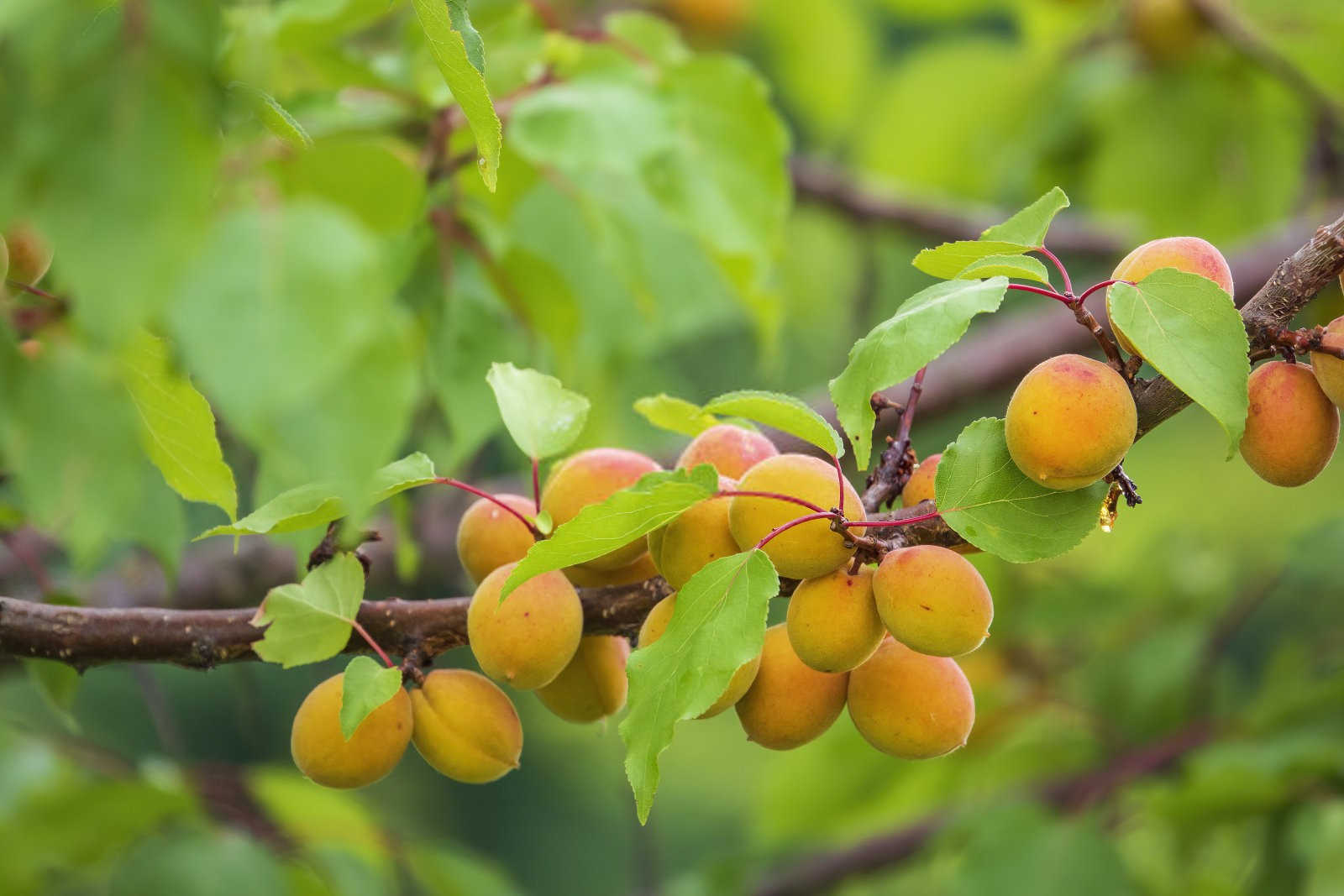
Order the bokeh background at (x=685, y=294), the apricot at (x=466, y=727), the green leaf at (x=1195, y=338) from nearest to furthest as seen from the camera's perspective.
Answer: the bokeh background at (x=685, y=294)
the green leaf at (x=1195, y=338)
the apricot at (x=466, y=727)

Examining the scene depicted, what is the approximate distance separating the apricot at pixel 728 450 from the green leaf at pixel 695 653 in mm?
80

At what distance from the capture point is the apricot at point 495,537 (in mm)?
547

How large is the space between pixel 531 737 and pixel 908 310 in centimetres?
470

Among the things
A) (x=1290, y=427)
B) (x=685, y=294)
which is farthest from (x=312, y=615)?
(x=685, y=294)

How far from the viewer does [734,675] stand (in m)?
0.47

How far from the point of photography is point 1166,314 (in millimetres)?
422

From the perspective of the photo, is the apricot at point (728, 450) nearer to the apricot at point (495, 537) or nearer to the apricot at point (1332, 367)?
the apricot at point (495, 537)

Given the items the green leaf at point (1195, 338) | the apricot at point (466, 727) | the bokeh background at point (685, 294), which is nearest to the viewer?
the bokeh background at point (685, 294)

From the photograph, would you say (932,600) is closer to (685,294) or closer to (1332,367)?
(1332,367)

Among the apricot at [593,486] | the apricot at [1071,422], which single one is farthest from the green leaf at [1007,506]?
the apricot at [593,486]

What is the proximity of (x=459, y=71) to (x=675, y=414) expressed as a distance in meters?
0.19

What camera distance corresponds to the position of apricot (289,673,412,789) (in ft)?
1.64

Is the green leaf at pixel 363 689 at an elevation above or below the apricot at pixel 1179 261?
below

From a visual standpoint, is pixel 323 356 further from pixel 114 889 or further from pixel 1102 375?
pixel 114 889
